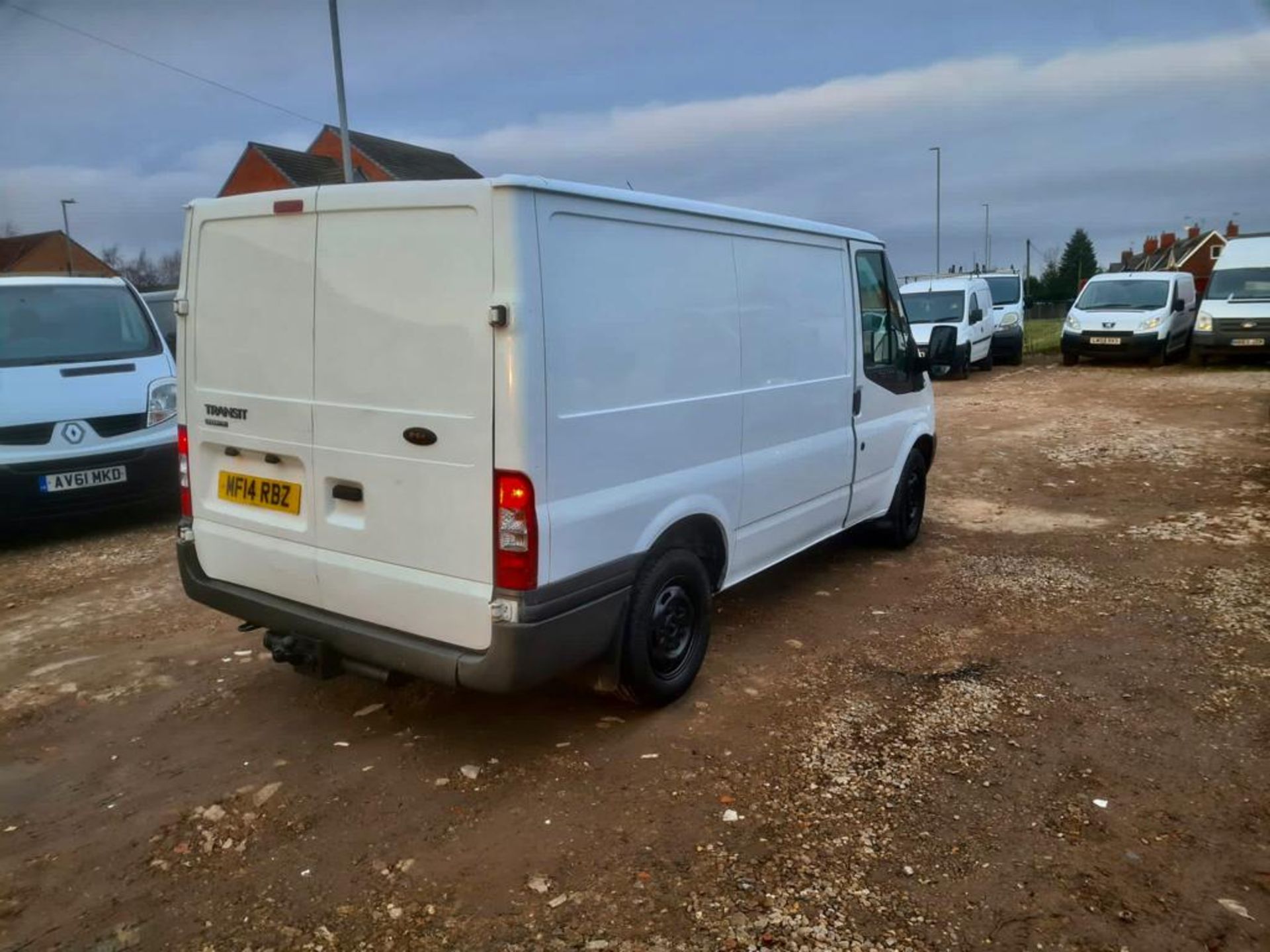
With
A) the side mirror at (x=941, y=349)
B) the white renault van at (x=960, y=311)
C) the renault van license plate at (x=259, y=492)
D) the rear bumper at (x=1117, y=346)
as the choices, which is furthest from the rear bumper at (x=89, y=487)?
the rear bumper at (x=1117, y=346)

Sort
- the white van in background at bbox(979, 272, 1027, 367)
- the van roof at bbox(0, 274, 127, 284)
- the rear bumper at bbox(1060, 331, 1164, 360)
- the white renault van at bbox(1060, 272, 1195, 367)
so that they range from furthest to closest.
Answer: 1. the white van in background at bbox(979, 272, 1027, 367)
2. the white renault van at bbox(1060, 272, 1195, 367)
3. the rear bumper at bbox(1060, 331, 1164, 360)
4. the van roof at bbox(0, 274, 127, 284)

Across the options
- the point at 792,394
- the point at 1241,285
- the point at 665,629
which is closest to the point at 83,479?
the point at 665,629

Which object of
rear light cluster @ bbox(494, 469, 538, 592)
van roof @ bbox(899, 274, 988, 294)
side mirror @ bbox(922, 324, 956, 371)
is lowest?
rear light cluster @ bbox(494, 469, 538, 592)

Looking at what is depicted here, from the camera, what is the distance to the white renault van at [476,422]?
3238 millimetres

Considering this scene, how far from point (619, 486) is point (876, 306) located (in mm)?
2915

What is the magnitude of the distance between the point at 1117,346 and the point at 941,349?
14596mm

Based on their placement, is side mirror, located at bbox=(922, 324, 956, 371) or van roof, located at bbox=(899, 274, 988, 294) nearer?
side mirror, located at bbox=(922, 324, 956, 371)

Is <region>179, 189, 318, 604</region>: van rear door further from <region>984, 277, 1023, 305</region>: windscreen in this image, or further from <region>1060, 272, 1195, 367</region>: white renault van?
<region>984, 277, 1023, 305</region>: windscreen

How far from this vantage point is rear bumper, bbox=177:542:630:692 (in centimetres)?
330

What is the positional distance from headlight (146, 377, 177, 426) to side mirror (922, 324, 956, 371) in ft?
18.7

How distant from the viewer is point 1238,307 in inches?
696

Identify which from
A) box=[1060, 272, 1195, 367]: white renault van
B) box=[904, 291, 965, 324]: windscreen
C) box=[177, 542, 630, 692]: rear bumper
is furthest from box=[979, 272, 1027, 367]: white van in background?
box=[177, 542, 630, 692]: rear bumper

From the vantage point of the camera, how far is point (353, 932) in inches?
Answer: 109

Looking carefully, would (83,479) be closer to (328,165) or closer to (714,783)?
(714,783)
